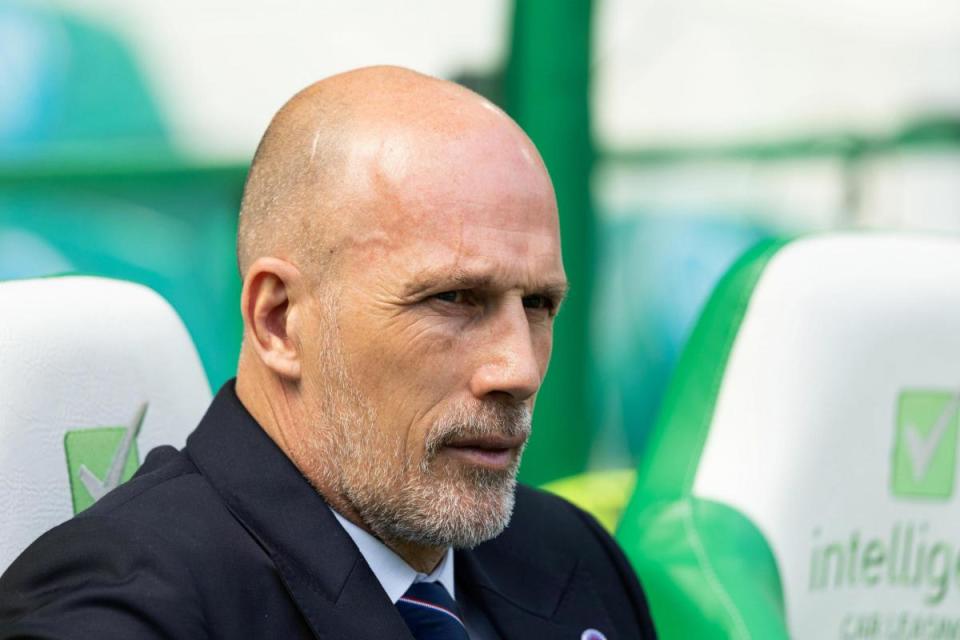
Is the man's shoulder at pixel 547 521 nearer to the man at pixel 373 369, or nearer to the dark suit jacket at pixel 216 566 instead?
the dark suit jacket at pixel 216 566

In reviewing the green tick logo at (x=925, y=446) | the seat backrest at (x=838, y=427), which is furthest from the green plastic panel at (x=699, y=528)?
the green tick logo at (x=925, y=446)

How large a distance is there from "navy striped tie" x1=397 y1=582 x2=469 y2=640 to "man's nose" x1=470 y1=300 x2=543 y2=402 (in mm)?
247

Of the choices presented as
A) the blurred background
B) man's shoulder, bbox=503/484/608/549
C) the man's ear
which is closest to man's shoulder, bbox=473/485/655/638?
man's shoulder, bbox=503/484/608/549

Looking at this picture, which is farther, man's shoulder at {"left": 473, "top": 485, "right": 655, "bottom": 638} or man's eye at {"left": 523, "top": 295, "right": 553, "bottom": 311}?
man's shoulder at {"left": 473, "top": 485, "right": 655, "bottom": 638}

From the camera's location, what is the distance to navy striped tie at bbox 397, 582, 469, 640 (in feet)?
5.62

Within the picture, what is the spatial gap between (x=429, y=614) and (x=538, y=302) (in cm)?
37

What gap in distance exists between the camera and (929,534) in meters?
2.48

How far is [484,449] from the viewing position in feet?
5.62

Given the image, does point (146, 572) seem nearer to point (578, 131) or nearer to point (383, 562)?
point (383, 562)

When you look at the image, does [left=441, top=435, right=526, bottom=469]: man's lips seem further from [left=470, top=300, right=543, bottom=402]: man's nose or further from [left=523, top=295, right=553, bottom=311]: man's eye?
[left=523, top=295, right=553, bottom=311]: man's eye

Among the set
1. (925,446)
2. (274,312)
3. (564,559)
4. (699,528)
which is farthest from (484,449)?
(925,446)


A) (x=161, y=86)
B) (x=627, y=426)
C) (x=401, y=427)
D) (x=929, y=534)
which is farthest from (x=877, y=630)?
(x=161, y=86)

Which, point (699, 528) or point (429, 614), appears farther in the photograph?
point (699, 528)

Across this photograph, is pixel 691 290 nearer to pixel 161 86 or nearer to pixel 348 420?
pixel 161 86
